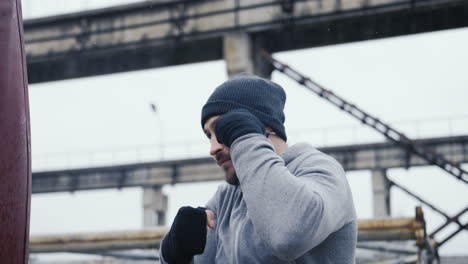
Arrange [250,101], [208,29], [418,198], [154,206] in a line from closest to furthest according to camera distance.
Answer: [250,101]
[208,29]
[418,198]
[154,206]

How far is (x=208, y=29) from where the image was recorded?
15.1 meters

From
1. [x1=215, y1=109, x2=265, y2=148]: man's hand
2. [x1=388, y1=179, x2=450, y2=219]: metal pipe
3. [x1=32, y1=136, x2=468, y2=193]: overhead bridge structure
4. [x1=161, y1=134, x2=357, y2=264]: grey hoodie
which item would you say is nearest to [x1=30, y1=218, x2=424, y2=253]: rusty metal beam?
[x1=161, y1=134, x2=357, y2=264]: grey hoodie

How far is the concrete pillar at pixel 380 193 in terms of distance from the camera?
23625 mm

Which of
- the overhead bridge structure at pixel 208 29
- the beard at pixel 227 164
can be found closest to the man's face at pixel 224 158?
the beard at pixel 227 164

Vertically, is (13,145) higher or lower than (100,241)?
higher

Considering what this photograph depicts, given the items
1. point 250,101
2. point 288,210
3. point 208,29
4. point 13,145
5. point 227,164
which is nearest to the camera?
point 13,145

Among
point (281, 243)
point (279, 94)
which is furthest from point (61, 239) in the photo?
point (281, 243)

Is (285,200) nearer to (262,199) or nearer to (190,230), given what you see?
(262,199)

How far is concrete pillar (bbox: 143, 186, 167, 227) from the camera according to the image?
1020 inches

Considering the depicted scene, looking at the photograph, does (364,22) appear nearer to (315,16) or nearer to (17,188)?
(315,16)

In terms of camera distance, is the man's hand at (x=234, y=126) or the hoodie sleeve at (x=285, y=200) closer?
the hoodie sleeve at (x=285, y=200)

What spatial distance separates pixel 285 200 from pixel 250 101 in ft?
1.46

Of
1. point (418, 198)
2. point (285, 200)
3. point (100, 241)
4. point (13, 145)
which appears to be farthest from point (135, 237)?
point (418, 198)

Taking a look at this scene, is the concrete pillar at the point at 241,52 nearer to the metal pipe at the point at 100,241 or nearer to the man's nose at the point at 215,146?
the metal pipe at the point at 100,241
